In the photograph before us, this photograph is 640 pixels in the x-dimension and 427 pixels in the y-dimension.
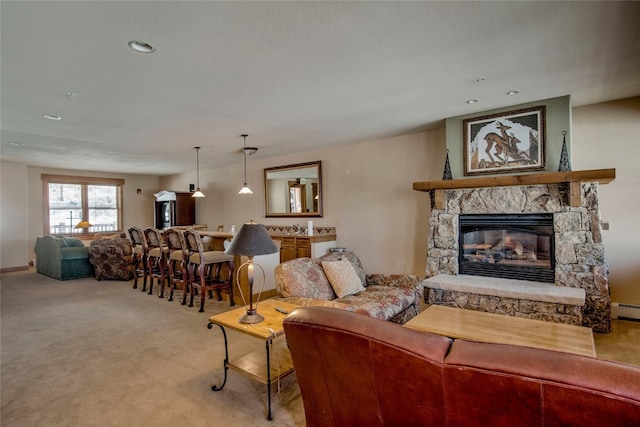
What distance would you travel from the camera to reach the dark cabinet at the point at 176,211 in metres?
8.64

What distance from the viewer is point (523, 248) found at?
4031 mm

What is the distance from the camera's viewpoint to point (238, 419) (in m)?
2.19

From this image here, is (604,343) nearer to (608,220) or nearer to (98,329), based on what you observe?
(608,220)

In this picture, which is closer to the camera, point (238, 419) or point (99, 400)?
point (238, 419)

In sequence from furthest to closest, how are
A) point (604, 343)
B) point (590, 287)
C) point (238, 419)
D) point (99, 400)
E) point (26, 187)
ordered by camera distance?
point (26, 187)
point (590, 287)
point (604, 343)
point (99, 400)
point (238, 419)

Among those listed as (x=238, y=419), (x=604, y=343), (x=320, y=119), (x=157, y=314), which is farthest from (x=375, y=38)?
(x=157, y=314)

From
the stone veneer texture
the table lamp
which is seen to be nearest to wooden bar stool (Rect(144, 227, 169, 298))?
the table lamp

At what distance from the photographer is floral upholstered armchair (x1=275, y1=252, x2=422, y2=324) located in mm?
3148

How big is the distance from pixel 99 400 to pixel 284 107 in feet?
10.0

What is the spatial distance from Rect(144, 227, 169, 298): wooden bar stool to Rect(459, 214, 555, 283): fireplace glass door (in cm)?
452

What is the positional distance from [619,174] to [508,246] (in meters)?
1.38

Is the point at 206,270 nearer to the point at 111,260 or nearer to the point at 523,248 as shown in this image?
the point at 111,260

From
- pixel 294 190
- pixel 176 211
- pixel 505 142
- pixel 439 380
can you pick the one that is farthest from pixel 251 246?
pixel 176 211

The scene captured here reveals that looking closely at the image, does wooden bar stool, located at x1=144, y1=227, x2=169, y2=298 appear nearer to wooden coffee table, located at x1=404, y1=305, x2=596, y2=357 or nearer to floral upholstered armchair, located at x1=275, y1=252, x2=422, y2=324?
floral upholstered armchair, located at x1=275, y1=252, x2=422, y2=324
